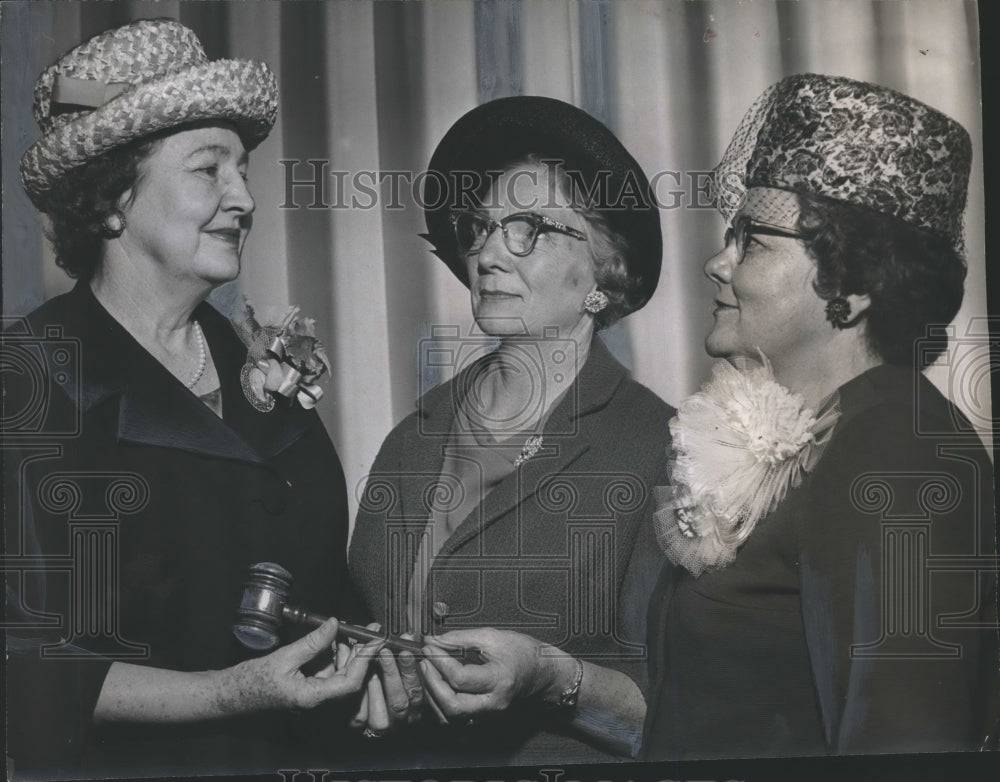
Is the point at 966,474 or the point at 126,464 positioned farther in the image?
the point at 966,474

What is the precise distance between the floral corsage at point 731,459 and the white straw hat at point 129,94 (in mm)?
1505

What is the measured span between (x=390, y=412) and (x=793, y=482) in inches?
45.3

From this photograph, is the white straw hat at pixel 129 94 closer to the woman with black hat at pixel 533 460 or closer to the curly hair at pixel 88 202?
the curly hair at pixel 88 202

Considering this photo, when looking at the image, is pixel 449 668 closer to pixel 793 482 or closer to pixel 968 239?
pixel 793 482

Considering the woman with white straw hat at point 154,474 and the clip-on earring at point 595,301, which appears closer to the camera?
the woman with white straw hat at point 154,474

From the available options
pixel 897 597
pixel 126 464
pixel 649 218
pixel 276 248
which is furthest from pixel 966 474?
pixel 126 464

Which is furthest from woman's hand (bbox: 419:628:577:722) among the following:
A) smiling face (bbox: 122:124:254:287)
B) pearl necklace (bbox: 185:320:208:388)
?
smiling face (bbox: 122:124:254:287)

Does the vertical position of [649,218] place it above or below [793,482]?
above

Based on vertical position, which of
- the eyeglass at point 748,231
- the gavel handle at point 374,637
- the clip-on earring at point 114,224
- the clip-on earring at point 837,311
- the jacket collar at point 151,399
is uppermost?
the clip-on earring at point 114,224

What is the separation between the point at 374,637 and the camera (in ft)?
11.3

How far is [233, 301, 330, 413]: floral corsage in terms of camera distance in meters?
3.54

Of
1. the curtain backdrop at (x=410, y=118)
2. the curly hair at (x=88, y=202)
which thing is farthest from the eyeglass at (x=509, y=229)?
the curly hair at (x=88, y=202)

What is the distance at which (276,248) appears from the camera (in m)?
3.54

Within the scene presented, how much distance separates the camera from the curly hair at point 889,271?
139 inches
